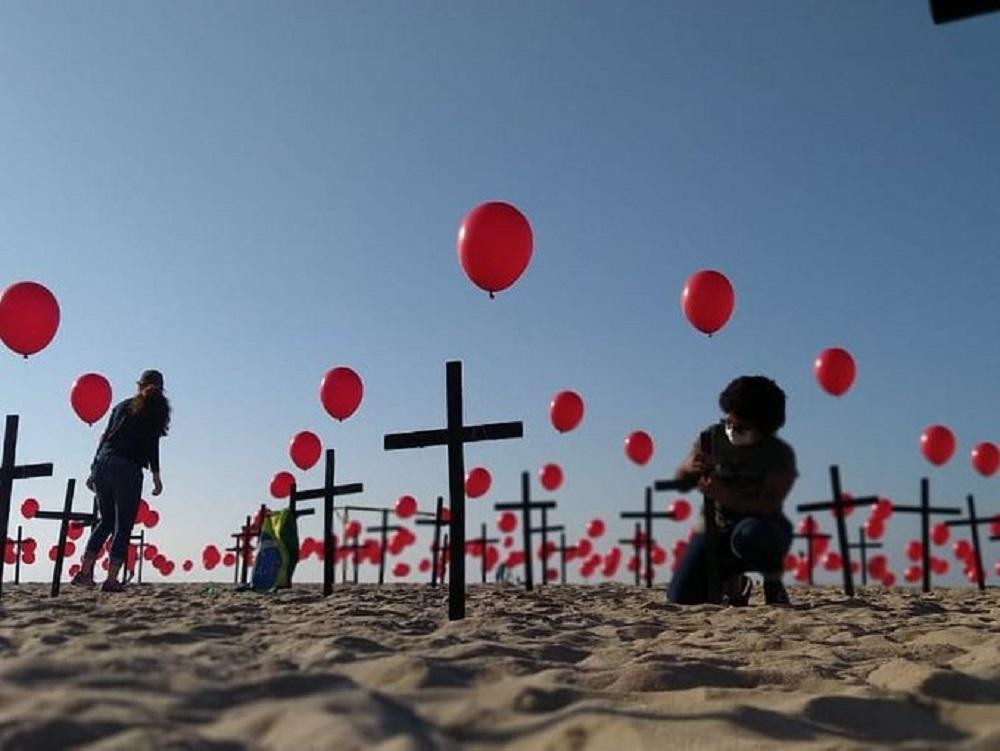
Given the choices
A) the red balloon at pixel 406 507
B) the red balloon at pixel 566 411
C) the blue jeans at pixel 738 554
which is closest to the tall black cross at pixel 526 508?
the red balloon at pixel 566 411

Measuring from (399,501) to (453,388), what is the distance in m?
16.4

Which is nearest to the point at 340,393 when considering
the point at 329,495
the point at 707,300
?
the point at 329,495

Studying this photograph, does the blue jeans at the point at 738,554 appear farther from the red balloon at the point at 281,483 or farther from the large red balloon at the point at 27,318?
the red balloon at the point at 281,483

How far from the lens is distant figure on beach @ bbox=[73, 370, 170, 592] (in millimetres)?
7058

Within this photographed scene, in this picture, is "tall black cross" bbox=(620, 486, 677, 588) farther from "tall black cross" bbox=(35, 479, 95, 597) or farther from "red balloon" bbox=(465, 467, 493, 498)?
"tall black cross" bbox=(35, 479, 95, 597)

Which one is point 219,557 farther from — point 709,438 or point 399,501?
point 709,438

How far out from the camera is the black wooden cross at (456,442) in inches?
190

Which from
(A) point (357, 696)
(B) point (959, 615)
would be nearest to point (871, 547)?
(B) point (959, 615)

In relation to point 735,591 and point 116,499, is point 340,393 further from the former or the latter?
point 735,591

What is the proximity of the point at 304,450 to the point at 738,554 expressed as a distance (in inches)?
284

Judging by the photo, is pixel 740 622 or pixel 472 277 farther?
pixel 472 277

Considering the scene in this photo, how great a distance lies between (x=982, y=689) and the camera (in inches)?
96.7

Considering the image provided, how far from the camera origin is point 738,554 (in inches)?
231

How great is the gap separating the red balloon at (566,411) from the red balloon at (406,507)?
10.4m
